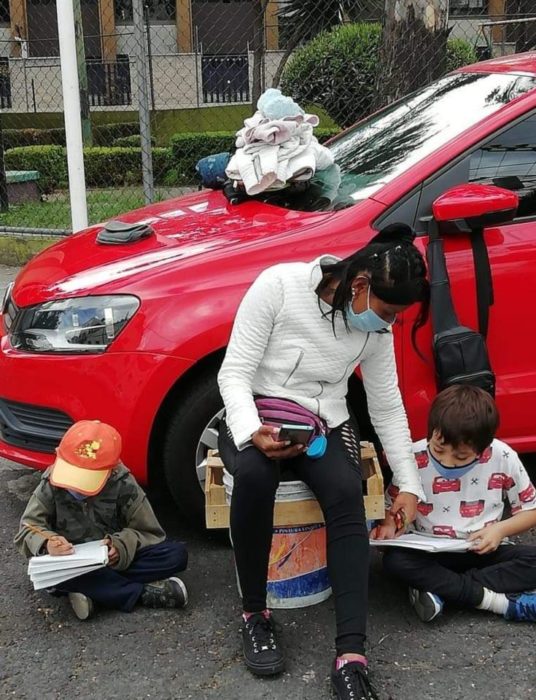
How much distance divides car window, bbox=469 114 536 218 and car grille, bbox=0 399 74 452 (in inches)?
69.1

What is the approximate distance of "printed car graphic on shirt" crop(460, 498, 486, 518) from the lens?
3020 mm

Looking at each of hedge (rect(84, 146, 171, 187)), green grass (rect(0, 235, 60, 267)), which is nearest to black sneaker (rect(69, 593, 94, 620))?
green grass (rect(0, 235, 60, 267))

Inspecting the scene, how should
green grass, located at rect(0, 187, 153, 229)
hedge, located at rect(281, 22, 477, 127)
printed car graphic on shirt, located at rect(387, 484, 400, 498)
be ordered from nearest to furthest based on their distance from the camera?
printed car graphic on shirt, located at rect(387, 484, 400, 498)
green grass, located at rect(0, 187, 153, 229)
hedge, located at rect(281, 22, 477, 127)

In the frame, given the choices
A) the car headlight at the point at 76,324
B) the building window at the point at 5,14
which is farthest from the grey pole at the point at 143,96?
the building window at the point at 5,14

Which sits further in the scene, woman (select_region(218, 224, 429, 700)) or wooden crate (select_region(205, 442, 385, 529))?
wooden crate (select_region(205, 442, 385, 529))

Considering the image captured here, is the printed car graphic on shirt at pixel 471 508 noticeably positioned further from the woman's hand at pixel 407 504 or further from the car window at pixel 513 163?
the car window at pixel 513 163

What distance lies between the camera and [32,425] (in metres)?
3.32

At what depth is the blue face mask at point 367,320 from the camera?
268 centimetres

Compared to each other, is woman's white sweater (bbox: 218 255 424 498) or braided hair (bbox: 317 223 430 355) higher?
braided hair (bbox: 317 223 430 355)

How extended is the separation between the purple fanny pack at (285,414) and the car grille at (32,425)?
80 cm

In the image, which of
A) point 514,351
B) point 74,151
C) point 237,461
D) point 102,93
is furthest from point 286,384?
point 102,93

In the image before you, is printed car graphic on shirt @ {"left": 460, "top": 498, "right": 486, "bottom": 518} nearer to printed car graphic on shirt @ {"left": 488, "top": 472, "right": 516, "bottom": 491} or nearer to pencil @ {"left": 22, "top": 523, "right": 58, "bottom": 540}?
printed car graphic on shirt @ {"left": 488, "top": 472, "right": 516, "bottom": 491}

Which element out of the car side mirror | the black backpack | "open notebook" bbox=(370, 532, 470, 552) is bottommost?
"open notebook" bbox=(370, 532, 470, 552)

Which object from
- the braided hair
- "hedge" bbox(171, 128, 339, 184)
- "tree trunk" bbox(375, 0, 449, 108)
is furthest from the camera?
"hedge" bbox(171, 128, 339, 184)
